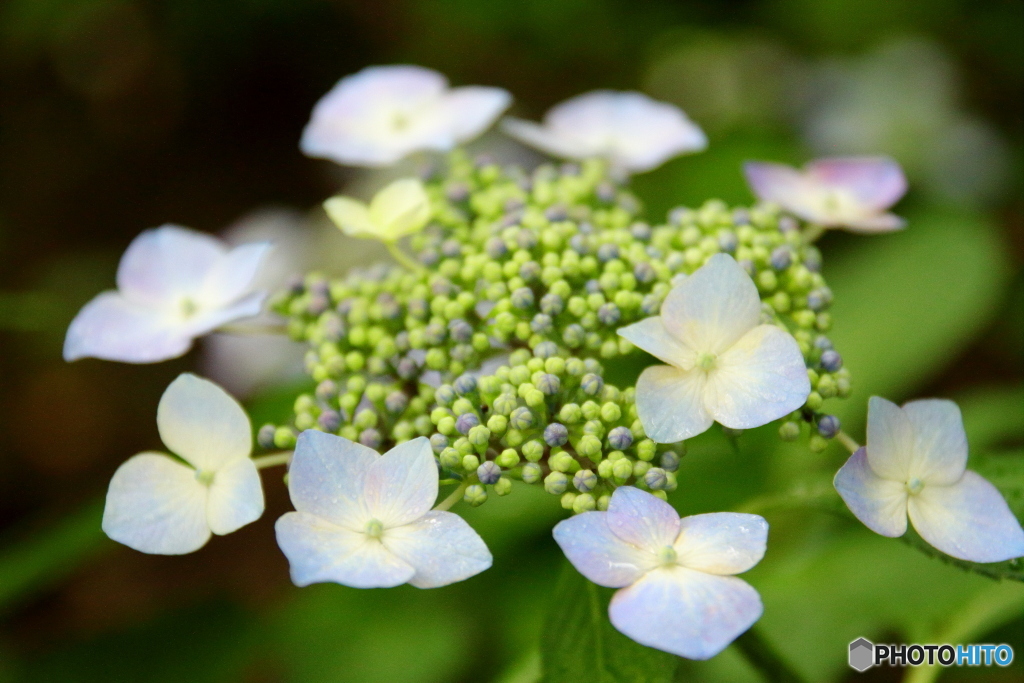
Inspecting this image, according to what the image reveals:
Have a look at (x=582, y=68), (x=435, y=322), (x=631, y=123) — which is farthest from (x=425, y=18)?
(x=435, y=322)

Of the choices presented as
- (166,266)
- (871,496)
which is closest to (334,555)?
(871,496)

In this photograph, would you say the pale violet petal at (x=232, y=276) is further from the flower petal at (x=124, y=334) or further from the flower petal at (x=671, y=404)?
the flower petal at (x=671, y=404)

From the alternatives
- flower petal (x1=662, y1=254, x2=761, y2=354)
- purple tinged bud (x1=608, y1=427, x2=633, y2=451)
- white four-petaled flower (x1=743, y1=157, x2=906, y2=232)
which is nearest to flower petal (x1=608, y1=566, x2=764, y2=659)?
purple tinged bud (x1=608, y1=427, x2=633, y2=451)

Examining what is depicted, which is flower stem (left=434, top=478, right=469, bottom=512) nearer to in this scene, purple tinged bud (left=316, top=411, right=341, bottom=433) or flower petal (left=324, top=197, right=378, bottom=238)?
purple tinged bud (left=316, top=411, right=341, bottom=433)

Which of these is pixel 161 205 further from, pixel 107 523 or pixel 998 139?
pixel 998 139

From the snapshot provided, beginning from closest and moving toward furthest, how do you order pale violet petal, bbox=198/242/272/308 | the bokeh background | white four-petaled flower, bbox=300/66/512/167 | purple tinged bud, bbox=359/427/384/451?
purple tinged bud, bbox=359/427/384/451 → pale violet petal, bbox=198/242/272/308 → white four-petaled flower, bbox=300/66/512/167 → the bokeh background

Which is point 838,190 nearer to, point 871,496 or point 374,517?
point 871,496
